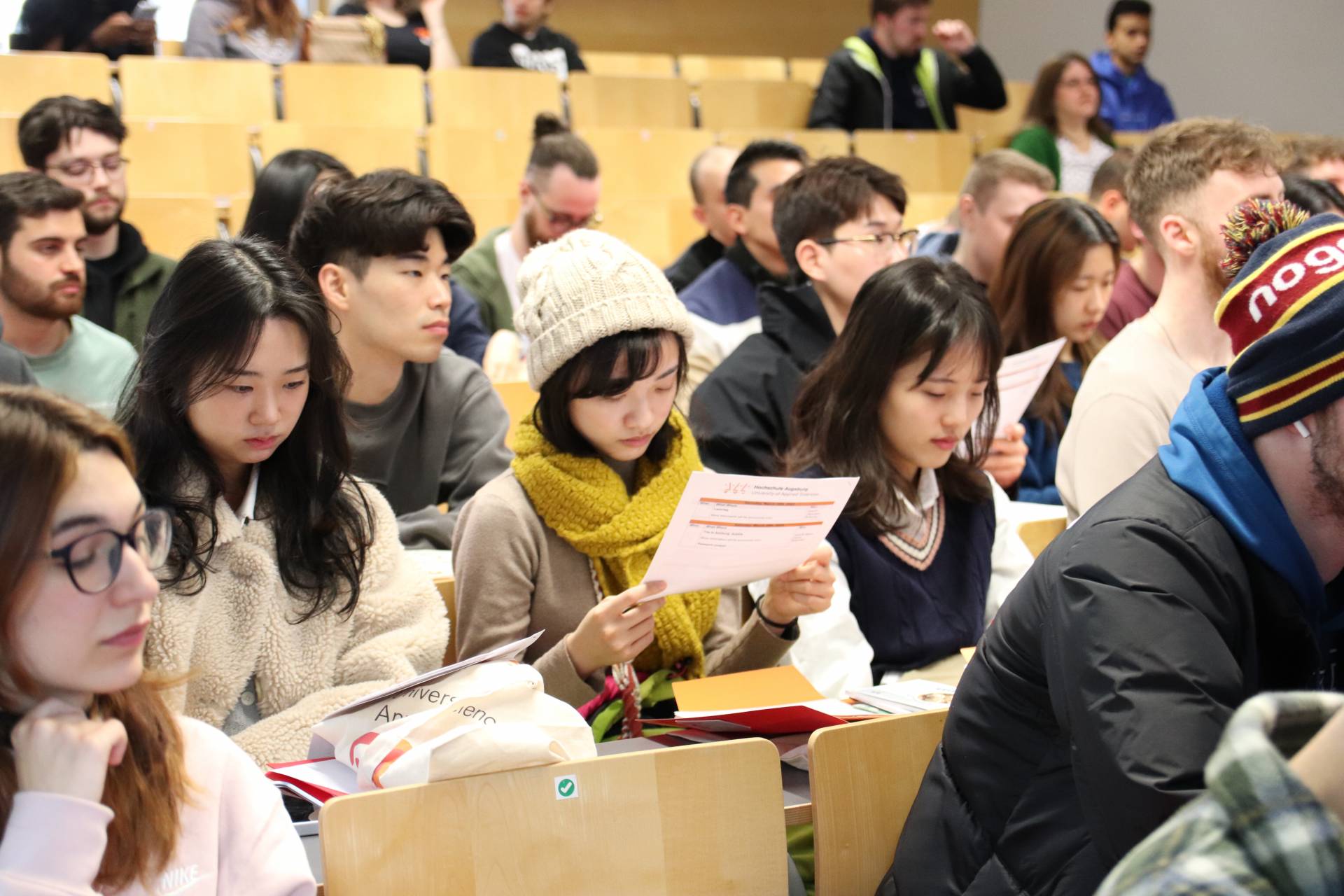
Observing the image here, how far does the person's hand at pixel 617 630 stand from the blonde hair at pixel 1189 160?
4.83 ft

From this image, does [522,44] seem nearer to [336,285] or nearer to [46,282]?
[46,282]

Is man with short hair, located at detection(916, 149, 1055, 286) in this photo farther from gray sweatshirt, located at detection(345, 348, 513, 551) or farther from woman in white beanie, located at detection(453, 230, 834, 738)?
Answer: woman in white beanie, located at detection(453, 230, 834, 738)

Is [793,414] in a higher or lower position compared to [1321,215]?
lower

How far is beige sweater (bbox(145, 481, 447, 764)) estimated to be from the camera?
1.81 m

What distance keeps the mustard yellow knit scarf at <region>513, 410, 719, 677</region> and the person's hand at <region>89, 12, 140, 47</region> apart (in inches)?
165

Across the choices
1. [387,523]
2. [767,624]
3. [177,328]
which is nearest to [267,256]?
[177,328]

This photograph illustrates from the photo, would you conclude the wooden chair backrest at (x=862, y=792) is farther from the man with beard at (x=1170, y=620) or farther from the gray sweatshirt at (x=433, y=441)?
the gray sweatshirt at (x=433, y=441)

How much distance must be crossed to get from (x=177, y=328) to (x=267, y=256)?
168 mm

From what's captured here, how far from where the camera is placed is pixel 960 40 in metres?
6.64

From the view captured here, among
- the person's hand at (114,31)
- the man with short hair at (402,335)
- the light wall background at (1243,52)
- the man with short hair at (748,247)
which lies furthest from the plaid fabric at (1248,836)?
the light wall background at (1243,52)

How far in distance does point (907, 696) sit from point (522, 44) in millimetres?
5189

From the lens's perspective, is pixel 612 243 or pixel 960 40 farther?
pixel 960 40

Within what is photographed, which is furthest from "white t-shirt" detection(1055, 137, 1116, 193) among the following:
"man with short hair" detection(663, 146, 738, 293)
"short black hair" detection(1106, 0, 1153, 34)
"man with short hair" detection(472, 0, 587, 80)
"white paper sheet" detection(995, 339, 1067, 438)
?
"white paper sheet" detection(995, 339, 1067, 438)

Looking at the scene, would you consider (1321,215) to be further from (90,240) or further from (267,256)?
(90,240)
